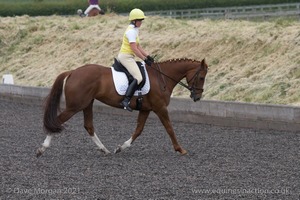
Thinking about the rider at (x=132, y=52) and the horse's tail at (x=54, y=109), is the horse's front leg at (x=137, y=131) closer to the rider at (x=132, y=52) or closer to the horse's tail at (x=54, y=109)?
the rider at (x=132, y=52)

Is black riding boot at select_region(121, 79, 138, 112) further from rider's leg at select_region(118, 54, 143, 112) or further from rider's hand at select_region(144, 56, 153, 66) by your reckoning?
rider's hand at select_region(144, 56, 153, 66)

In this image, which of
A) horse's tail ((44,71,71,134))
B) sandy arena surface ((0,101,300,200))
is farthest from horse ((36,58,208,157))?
sandy arena surface ((0,101,300,200))

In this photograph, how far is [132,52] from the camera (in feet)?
53.3

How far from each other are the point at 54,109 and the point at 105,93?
0.92 meters

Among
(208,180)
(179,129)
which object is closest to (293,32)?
(179,129)

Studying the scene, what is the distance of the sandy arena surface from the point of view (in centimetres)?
1178

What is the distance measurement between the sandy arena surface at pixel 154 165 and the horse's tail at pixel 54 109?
50 cm

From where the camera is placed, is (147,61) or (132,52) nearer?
(132,52)

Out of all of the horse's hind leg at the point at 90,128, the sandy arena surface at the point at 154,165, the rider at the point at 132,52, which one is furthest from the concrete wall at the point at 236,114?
the horse's hind leg at the point at 90,128

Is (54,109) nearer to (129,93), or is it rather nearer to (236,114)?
(129,93)

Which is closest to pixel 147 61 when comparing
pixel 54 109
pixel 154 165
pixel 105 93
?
pixel 105 93

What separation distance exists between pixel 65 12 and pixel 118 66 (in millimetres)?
51977

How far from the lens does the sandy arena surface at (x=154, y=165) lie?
11781 millimetres

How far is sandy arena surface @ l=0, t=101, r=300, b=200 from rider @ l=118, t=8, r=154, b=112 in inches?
43.8
